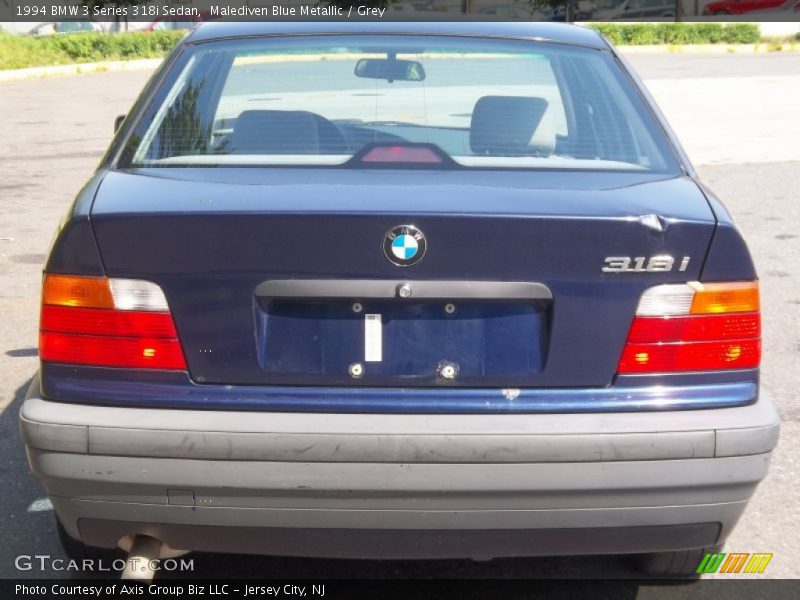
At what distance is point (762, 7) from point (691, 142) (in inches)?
1398

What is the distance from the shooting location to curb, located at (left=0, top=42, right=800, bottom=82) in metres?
25.0

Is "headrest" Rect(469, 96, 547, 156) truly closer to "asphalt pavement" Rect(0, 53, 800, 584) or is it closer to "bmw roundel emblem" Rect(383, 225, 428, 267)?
"bmw roundel emblem" Rect(383, 225, 428, 267)

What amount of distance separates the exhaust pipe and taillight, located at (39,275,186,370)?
48cm

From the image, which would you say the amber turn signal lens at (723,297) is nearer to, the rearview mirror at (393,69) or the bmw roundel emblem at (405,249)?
the bmw roundel emblem at (405,249)

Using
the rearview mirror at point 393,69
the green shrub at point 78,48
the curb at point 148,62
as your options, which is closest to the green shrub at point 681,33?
the curb at point 148,62

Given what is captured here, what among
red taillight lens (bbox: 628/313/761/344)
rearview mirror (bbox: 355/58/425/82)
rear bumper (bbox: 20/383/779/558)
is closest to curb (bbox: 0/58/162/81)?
rearview mirror (bbox: 355/58/425/82)

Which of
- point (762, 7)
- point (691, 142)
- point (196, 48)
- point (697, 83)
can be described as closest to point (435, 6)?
point (762, 7)

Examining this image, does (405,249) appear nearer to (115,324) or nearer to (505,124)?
(115,324)

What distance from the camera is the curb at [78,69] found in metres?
24.4

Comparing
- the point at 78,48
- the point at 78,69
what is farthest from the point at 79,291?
the point at 78,48

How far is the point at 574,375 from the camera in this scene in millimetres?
2650

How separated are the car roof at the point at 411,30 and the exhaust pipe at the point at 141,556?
5.79 ft

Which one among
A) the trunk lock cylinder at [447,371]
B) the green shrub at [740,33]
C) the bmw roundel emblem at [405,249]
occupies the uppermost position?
the bmw roundel emblem at [405,249]

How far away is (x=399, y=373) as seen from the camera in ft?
8.66
